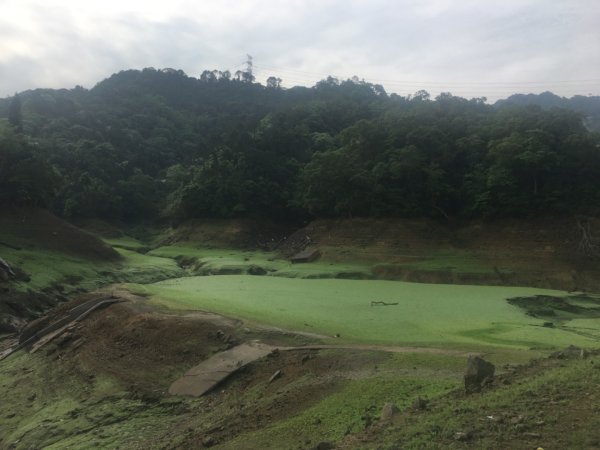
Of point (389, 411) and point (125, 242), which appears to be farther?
point (125, 242)

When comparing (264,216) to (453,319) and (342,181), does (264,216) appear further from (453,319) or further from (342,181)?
(453,319)

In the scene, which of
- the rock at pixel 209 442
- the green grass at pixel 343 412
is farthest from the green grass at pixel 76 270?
the green grass at pixel 343 412

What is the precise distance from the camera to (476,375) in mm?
7578

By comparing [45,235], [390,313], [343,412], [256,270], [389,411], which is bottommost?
[256,270]

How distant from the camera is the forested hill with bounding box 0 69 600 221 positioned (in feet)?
129

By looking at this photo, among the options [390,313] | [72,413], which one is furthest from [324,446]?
[390,313]

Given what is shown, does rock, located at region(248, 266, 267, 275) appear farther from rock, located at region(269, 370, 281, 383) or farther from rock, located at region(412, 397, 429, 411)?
rock, located at region(412, 397, 429, 411)

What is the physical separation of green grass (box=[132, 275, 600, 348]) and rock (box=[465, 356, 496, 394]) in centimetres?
396

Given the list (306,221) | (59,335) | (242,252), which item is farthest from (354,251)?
(59,335)

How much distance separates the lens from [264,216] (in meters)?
57.4

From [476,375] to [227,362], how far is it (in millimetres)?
5618

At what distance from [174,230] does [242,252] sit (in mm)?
14930

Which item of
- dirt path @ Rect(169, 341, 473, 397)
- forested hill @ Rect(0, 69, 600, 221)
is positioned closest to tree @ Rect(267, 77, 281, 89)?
forested hill @ Rect(0, 69, 600, 221)

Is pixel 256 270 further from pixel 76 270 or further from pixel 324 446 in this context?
pixel 324 446
